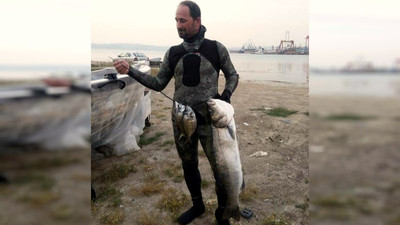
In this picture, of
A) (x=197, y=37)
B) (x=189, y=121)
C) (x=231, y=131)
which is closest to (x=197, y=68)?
(x=197, y=37)

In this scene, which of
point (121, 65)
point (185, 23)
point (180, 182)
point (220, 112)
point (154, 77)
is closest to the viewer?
point (220, 112)

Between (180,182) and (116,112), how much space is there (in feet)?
5.55

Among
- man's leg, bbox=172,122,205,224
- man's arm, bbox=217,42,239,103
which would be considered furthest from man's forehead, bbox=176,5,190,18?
man's leg, bbox=172,122,205,224

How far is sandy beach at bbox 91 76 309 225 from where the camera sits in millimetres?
4031

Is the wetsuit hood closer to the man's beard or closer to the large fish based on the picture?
the man's beard

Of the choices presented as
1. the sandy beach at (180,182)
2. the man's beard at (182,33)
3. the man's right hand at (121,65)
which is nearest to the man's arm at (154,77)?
the man's right hand at (121,65)

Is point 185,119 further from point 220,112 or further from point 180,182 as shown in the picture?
point 180,182

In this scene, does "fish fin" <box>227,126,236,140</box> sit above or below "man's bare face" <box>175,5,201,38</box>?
below

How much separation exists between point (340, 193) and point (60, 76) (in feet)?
4.42

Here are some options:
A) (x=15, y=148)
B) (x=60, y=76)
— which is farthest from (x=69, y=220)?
(x=60, y=76)

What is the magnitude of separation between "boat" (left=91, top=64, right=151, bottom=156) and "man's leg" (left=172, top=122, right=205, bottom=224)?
1.40 metres

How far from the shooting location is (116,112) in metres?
5.00

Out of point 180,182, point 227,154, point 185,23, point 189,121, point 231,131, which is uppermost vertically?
point 185,23

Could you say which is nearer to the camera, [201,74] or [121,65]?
[201,74]
